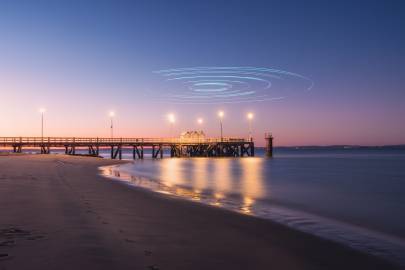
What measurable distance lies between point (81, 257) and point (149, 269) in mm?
1041

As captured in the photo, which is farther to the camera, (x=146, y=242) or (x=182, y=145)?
(x=182, y=145)

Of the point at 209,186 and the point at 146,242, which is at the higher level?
the point at 146,242

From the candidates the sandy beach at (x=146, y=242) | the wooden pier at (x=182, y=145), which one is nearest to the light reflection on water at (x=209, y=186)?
the sandy beach at (x=146, y=242)

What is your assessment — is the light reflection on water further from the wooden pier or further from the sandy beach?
the wooden pier

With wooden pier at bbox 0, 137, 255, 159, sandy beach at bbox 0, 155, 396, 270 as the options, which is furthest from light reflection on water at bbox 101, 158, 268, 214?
wooden pier at bbox 0, 137, 255, 159

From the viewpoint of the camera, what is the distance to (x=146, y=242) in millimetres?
7145

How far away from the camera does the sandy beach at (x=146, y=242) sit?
584 centimetres

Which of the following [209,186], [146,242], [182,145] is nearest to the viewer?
[146,242]

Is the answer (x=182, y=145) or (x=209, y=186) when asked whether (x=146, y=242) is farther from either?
(x=182, y=145)

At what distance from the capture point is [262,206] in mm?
16000

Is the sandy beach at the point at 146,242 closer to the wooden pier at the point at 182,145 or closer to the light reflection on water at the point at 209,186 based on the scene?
the light reflection on water at the point at 209,186

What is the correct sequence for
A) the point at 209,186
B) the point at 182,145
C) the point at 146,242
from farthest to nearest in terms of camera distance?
the point at 182,145
the point at 209,186
the point at 146,242

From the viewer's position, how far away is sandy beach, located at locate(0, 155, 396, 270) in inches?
230

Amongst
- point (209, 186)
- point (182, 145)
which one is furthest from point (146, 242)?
point (182, 145)
